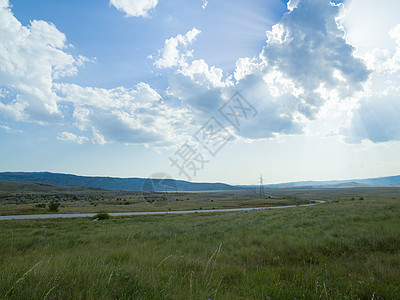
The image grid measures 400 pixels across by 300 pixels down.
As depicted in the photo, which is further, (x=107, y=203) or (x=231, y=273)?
(x=107, y=203)

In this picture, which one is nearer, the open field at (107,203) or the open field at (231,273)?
the open field at (231,273)

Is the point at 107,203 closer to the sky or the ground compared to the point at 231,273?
closer to the ground

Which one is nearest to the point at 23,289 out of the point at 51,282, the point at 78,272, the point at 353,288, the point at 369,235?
the point at 51,282

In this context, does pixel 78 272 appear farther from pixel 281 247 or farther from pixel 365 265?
pixel 365 265

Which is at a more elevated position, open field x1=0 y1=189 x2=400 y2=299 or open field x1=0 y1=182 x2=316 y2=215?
open field x1=0 y1=189 x2=400 y2=299

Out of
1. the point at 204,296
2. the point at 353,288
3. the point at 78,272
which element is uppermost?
Result: the point at 78,272

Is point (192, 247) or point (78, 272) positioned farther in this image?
point (192, 247)

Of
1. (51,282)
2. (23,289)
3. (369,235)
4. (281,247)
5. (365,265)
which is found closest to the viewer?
(23,289)

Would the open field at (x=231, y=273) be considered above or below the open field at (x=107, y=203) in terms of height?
above

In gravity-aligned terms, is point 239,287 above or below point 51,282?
below

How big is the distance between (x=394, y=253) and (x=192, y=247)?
6.16 meters

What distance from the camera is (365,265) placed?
16.5 ft

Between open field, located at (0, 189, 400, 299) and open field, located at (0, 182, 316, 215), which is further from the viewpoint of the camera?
open field, located at (0, 182, 316, 215)

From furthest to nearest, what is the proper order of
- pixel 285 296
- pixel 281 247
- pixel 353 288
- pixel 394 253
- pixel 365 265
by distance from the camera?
pixel 281 247
pixel 394 253
pixel 365 265
pixel 353 288
pixel 285 296
